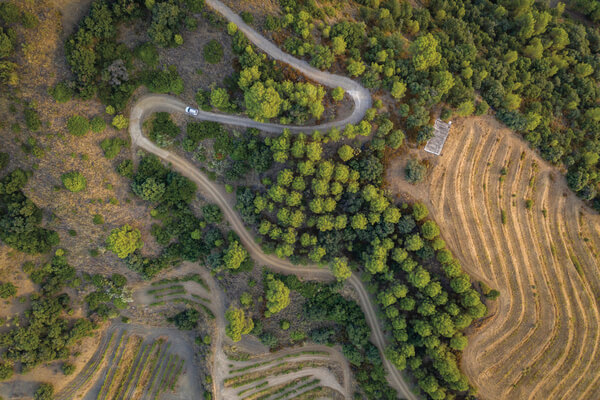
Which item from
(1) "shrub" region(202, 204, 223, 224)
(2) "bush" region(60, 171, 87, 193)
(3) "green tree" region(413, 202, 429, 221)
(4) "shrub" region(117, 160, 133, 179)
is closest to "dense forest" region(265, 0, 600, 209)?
(3) "green tree" region(413, 202, 429, 221)

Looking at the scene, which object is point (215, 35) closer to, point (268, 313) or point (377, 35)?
point (377, 35)

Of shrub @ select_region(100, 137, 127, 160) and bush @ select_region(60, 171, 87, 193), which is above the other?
shrub @ select_region(100, 137, 127, 160)

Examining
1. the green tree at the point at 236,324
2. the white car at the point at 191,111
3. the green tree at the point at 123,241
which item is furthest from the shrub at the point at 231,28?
the green tree at the point at 236,324

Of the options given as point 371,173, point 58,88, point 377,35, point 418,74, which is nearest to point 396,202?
point 371,173

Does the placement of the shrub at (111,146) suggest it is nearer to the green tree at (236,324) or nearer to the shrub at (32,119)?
the shrub at (32,119)

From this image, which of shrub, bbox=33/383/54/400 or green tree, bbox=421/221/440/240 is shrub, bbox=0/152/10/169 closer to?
shrub, bbox=33/383/54/400

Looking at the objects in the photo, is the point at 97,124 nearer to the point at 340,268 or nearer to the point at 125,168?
the point at 125,168
